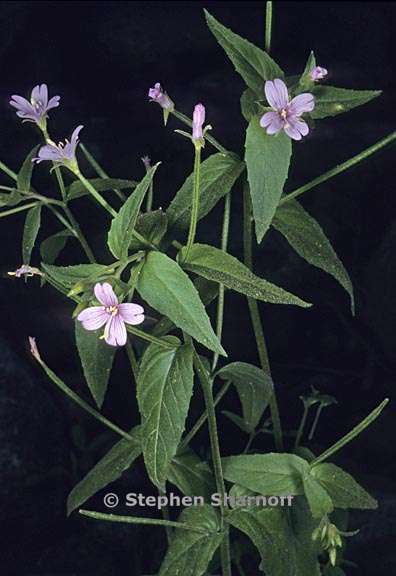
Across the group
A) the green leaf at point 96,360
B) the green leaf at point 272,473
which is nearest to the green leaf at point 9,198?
the green leaf at point 96,360

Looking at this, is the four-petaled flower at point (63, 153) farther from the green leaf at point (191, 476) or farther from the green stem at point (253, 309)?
the green leaf at point (191, 476)

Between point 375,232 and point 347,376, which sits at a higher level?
point 375,232

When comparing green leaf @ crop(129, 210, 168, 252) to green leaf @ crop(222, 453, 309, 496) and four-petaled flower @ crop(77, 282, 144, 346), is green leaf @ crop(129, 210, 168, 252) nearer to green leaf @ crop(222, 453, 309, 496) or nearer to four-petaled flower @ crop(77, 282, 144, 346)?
four-petaled flower @ crop(77, 282, 144, 346)

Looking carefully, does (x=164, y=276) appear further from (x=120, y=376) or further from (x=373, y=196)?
(x=373, y=196)

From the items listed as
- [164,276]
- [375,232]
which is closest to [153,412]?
[164,276]

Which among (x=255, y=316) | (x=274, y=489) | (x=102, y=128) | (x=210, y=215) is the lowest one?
(x=274, y=489)

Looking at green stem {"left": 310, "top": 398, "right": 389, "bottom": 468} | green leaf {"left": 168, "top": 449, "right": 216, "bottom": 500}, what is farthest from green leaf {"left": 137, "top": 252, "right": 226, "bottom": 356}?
green leaf {"left": 168, "top": 449, "right": 216, "bottom": 500}

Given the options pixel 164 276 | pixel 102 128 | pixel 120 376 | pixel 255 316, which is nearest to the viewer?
pixel 164 276

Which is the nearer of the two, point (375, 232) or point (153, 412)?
point (153, 412)

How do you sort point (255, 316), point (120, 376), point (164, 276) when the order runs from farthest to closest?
point (120, 376)
point (255, 316)
point (164, 276)
